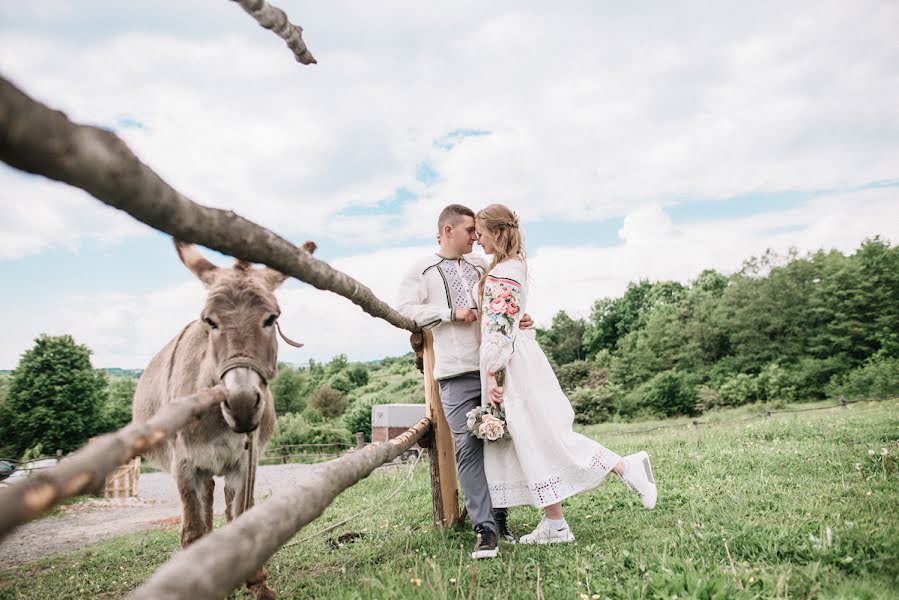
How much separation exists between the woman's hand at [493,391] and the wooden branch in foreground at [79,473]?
2257 mm

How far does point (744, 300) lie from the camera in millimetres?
47156

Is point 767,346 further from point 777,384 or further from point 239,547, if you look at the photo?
point 239,547

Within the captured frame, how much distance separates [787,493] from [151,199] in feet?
15.1

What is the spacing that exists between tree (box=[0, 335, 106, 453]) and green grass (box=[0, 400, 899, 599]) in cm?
4084

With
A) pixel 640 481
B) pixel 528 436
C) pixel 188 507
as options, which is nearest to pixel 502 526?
pixel 528 436

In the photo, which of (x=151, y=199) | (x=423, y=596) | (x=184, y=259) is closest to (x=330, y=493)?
(x=423, y=596)

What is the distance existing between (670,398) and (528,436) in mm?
42522

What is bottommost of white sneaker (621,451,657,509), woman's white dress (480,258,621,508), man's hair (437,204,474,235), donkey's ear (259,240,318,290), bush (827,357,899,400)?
bush (827,357,899,400)

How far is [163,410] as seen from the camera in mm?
1521

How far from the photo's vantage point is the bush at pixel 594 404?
42.8 meters

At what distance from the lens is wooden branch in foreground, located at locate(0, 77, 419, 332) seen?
31.0 inches

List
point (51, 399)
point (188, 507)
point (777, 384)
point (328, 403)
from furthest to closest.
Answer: point (328, 403) < point (51, 399) < point (777, 384) < point (188, 507)

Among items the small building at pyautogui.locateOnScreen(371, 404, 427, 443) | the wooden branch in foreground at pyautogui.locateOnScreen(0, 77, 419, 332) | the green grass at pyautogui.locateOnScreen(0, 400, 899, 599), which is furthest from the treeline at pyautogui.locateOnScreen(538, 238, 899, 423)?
the wooden branch in foreground at pyautogui.locateOnScreen(0, 77, 419, 332)

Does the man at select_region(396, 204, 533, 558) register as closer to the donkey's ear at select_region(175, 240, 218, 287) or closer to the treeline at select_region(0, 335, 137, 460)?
the donkey's ear at select_region(175, 240, 218, 287)
